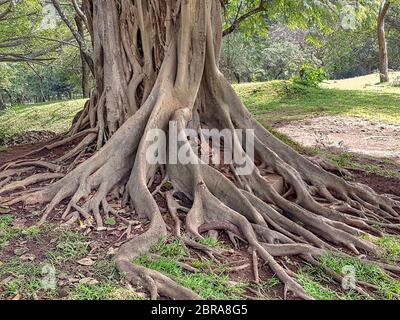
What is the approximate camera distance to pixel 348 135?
10.4 meters

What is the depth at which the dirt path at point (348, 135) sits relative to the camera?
872 cm

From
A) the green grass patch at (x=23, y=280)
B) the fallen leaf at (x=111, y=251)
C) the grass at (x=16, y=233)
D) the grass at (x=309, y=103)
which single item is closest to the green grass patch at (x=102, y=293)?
the green grass patch at (x=23, y=280)

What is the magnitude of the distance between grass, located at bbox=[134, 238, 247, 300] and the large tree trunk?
0.13 meters

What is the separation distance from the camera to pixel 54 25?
15297 millimetres

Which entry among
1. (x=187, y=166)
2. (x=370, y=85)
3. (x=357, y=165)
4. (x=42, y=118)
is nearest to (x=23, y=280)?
(x=187, y=166)

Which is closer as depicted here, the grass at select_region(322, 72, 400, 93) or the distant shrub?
the distant shrub

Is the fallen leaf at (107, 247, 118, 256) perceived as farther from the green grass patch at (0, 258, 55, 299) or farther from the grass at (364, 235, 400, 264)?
the grass at (364, 235, 400, 264)

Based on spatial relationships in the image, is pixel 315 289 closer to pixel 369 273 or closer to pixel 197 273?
pixel 369 273

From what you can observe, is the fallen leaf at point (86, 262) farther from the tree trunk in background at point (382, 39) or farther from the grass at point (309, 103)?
the tree trunk in background at point (382, 39)

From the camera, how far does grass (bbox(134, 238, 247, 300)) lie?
3158mm

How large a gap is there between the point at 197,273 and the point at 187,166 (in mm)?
1603

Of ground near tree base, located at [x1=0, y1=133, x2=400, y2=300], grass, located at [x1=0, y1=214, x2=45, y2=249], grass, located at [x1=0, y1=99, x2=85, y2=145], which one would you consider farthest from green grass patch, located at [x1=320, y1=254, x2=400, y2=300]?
grass, located at [x1=0, y1=99, x2=85, y2=145]

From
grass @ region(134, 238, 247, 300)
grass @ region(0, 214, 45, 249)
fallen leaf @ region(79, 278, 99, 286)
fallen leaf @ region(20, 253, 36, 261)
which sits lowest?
grass @ region(134, 238, 247, 300)

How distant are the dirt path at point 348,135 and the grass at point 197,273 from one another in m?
5.27
